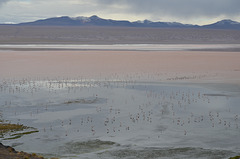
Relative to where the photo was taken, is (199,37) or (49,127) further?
(199,37)

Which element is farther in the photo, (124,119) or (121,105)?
(121,105)

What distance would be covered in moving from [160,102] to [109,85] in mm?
5615

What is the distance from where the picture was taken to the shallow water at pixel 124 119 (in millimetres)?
11320

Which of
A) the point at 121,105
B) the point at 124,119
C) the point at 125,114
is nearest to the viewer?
the point at 124,119

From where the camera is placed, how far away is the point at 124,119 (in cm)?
1491

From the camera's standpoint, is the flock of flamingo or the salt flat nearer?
the salt flat

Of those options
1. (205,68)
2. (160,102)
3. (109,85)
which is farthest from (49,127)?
(205,68)

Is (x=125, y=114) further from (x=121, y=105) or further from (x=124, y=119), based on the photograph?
(x=121, y=105)

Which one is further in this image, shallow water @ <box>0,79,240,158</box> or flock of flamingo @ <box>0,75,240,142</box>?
flock of flamingo @ <box>0,75,240,142</box>

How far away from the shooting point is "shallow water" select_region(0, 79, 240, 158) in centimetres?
1132

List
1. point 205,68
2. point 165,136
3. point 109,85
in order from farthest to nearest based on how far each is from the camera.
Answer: point 205,68, point 109,85, point 165,136

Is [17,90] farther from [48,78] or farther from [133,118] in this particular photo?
[133,118]

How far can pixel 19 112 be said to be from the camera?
16.0 m

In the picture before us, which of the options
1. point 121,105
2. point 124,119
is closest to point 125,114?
point 124,119
